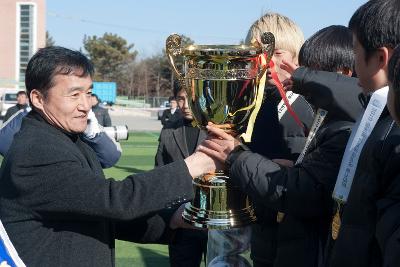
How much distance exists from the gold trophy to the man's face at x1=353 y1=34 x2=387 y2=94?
1.68 ft

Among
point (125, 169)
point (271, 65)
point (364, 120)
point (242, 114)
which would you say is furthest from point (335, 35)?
point (125, 169)

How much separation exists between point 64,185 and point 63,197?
0.04m

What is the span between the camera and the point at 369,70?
74.2 inches

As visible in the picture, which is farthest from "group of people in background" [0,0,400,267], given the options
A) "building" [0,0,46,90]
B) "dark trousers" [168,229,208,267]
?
"building" [0,0,46,90]

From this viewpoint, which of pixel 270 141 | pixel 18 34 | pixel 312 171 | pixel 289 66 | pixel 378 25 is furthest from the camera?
pixel 18 34

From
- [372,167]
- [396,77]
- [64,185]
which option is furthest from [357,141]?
[64,185]

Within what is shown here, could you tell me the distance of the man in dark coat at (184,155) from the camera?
4.09m

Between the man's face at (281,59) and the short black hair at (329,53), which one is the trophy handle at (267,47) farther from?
the man's face at (281,59)

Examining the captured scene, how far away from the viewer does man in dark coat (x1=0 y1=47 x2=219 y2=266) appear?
2127mm

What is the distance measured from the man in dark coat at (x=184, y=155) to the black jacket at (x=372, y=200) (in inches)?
86.7

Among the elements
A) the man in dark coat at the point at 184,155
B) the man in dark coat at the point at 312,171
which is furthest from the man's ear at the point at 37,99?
the man in dark coat at the point at 184,155

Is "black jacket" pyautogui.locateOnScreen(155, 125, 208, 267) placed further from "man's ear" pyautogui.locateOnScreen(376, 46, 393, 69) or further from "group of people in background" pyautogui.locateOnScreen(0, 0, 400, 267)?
"man's ear" pyautogui.locateOnScreen(376, 46, 393, 69)

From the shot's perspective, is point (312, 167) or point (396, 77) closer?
point (396, 77)

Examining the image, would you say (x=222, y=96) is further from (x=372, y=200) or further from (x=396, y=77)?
(x=396, y=77)
